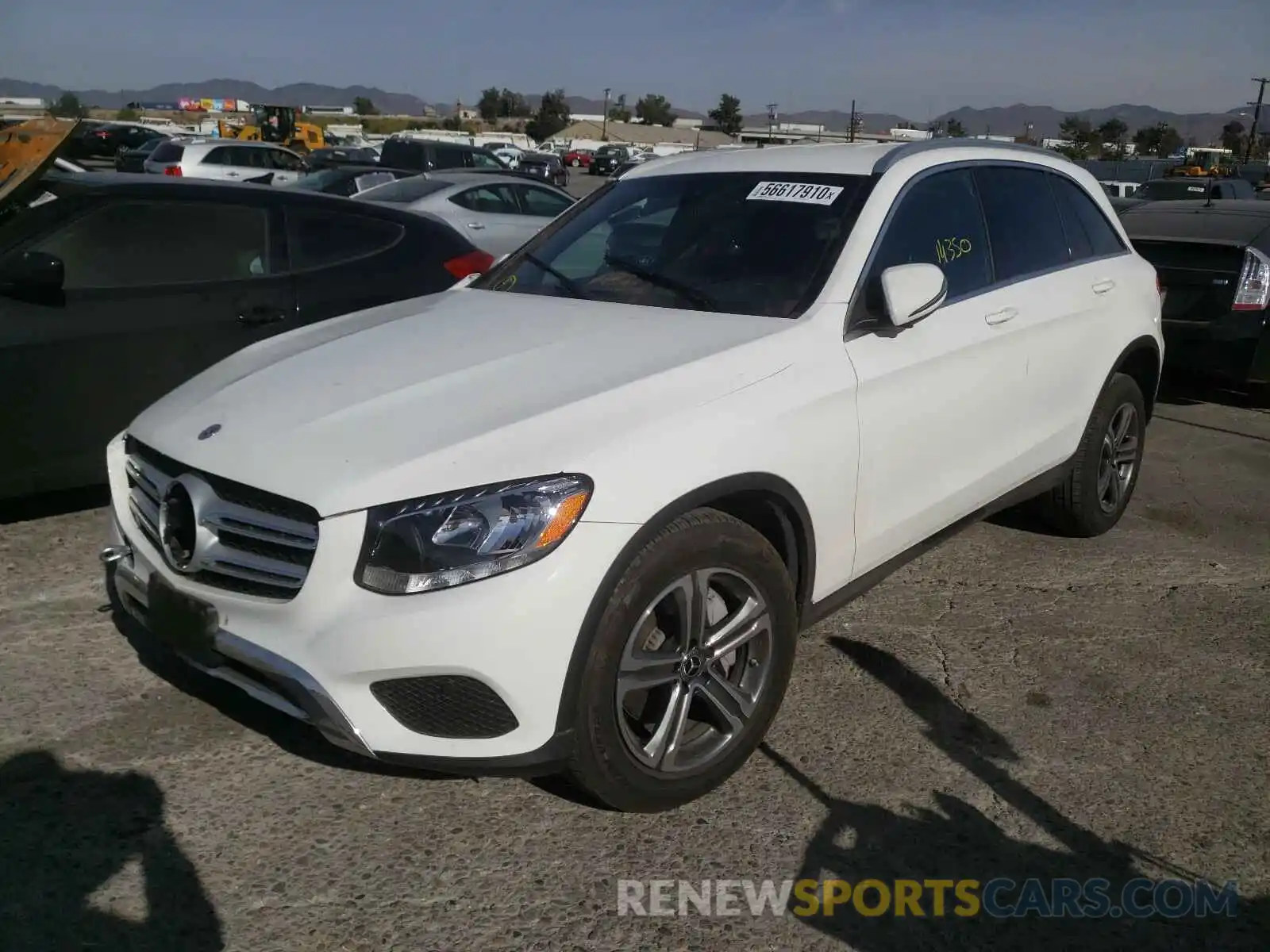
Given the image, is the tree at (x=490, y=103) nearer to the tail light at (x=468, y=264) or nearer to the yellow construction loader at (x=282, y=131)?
the yellow construction loader at (x=282, y=131)

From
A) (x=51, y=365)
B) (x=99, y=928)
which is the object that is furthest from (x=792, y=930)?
(x=51, y=365)

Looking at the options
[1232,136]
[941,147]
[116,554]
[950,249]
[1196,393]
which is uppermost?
[1232,136]

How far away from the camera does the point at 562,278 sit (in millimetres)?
4129

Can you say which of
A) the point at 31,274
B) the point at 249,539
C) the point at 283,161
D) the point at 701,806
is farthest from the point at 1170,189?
the point at 249,539

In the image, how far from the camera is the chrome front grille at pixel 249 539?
262cm

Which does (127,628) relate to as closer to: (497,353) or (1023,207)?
(497,353)

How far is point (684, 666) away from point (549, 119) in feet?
336

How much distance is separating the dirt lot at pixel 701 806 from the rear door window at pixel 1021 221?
1.38 metres

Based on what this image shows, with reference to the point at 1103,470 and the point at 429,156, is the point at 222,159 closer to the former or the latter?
the point at 429,156

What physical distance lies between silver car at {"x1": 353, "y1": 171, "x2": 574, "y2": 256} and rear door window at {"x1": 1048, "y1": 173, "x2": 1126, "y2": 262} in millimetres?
6324

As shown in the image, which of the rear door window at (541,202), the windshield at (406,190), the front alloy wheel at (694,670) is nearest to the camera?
the front alloy wheel at (694,670)

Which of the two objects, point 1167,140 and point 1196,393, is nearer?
point 1196,393

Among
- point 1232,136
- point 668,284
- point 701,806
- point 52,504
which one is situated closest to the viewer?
point 701,806

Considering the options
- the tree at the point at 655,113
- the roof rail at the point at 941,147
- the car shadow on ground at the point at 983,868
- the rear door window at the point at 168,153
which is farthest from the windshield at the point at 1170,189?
the tree at the point at 655,113
